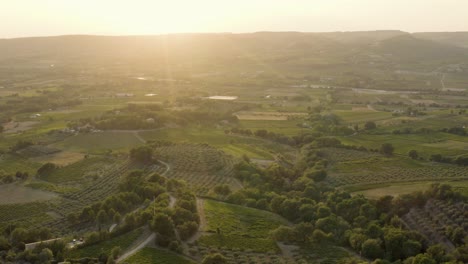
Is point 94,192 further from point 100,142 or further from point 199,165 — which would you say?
point 100,142

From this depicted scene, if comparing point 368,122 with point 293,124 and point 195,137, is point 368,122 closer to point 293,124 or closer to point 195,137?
point 293,124

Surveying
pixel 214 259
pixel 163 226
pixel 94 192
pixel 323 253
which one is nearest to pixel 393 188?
pixel 323 253

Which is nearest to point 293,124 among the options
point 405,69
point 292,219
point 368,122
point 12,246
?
point 368,122

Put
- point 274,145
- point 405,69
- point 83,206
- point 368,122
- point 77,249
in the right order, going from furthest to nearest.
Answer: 1. point 405,69
2. point 368,122
3. point 274,145
4. point 83,206
5. point 77,249

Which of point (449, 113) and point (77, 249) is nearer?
point (77, 249)

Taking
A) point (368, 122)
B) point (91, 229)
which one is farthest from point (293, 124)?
point (91, 229)

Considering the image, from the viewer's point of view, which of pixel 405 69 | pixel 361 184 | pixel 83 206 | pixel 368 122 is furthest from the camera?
pixel 405 69
